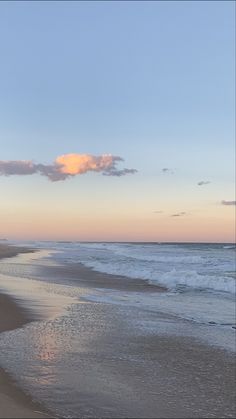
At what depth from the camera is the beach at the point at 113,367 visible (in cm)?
612

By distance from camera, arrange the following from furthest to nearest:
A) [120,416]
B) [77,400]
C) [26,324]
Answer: [26,324]
[77,400]
[120,416]

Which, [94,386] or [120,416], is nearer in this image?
[120,416]

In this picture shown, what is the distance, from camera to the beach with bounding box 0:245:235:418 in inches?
241

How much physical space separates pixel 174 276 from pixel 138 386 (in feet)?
62.0

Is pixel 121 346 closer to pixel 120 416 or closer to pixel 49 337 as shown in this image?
pixel 49 337

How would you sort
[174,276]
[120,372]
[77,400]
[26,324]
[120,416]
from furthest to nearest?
[174,276] < [26,324] < [120,372] < [77,400] < [120,416]

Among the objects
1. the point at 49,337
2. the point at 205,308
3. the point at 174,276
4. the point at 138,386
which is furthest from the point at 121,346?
the point at 174,276

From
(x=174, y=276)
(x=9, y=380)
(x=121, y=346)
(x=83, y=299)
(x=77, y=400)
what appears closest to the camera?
(x=77, y=400)

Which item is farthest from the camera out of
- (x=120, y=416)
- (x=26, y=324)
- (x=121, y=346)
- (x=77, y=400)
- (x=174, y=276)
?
(x=174, y=276)

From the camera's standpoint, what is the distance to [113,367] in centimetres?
787

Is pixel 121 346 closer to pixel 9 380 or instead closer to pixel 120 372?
pixel 120 372

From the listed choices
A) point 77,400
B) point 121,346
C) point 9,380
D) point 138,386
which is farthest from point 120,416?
point 121,346

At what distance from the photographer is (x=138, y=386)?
7.00m

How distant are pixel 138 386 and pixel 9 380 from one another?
1.73m
